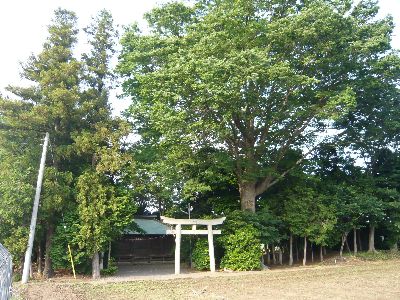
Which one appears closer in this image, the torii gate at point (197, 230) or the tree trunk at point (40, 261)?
the tree trunk at point (40, 261)

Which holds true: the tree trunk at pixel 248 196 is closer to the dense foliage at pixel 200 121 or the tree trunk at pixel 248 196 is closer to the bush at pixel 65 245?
the dense foliage at pixel 200 121

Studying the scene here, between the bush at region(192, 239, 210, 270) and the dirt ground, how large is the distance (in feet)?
11.4

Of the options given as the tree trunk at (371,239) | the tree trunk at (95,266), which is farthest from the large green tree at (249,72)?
the tree trunk at (371,239)

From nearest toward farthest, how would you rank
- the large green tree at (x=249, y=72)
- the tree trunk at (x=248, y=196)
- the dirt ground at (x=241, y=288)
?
the dirt ground at (x=241, y=288)
the large green tree at (x=249, y=72)
the tree trunk at (x=248, y=196)

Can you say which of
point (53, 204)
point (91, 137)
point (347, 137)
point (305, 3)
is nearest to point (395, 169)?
point (347, 137)

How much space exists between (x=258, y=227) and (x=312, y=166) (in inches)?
198

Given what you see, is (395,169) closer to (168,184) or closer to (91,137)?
(168,184)

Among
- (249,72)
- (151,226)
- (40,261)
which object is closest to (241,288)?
(249,72)

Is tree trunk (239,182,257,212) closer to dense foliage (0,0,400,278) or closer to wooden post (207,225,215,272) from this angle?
dense foliage (0,0,400,278)

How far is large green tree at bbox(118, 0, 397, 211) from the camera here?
14.9 meters

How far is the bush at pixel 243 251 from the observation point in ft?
56.9

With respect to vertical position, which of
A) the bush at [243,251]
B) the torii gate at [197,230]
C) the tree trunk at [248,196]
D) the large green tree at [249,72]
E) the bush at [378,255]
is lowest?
the bush at [378,255]

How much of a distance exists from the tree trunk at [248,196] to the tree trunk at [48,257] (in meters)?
8.63

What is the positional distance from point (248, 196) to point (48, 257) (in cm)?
922
